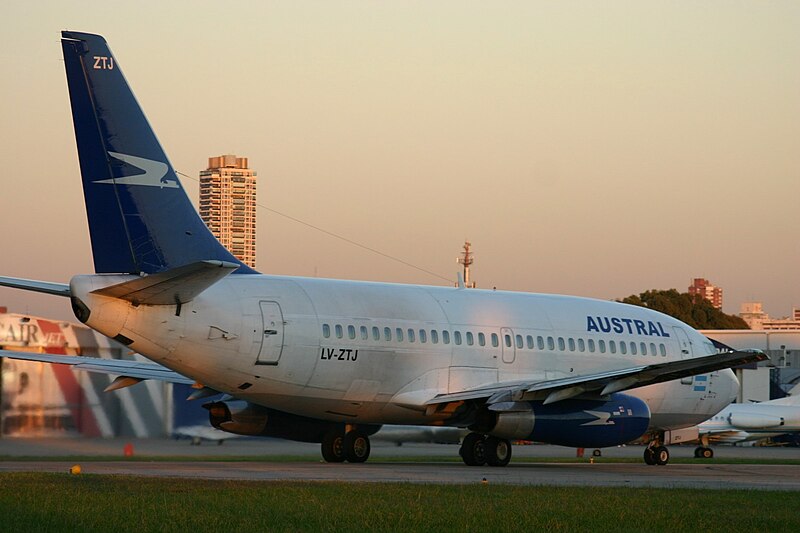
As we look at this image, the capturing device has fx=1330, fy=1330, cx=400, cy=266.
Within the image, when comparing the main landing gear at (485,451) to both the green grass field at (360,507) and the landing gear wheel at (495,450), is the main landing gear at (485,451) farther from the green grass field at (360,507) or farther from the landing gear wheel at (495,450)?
the green grass field at (360,507)

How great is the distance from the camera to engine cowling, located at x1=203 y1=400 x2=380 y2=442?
3162cm

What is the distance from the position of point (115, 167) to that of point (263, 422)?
851 cm

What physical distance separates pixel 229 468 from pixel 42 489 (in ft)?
27.0

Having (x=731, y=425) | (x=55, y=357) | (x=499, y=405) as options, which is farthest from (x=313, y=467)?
(x=731, y=425)

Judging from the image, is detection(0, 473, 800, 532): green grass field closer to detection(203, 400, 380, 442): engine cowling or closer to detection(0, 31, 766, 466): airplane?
detection(0, 31, 766, 466): airplane

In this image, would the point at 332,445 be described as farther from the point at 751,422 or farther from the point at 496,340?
the point at 751,422

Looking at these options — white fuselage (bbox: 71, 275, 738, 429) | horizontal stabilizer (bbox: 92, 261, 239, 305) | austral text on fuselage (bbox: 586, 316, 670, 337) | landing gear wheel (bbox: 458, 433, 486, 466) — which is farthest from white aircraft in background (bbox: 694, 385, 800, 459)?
horizontal stabilizer (bbox: 92, 261, 239, 305)

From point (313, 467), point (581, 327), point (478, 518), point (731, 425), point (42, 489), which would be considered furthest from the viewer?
point (731, 425)

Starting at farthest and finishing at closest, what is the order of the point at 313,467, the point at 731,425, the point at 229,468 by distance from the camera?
the point at 731,425 → the point at 313,467 → the point at 229,468

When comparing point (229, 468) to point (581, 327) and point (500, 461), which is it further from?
point (581, 327)

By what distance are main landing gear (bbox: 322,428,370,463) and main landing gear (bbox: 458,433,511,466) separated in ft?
9.50

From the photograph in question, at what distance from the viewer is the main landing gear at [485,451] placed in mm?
31062

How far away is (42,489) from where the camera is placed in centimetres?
1911

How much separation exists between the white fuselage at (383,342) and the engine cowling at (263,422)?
176 centimetres
